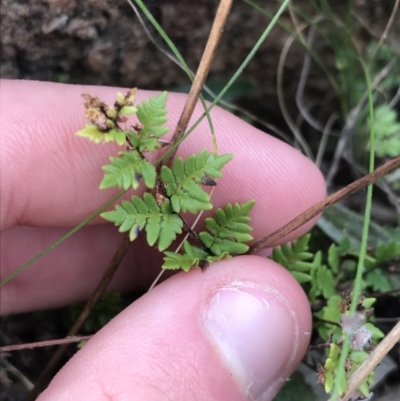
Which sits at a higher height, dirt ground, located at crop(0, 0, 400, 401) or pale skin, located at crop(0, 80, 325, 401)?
dirt ground, located at crop(0, 0, 400, 401)

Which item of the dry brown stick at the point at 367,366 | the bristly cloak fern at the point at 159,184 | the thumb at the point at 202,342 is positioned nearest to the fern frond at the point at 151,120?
the bristly cloak fern at the point at 159,184

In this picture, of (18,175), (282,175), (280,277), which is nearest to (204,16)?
(282,175)

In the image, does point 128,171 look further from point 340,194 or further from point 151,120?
point 340,194

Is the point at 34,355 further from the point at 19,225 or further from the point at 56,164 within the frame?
the point at 56,164

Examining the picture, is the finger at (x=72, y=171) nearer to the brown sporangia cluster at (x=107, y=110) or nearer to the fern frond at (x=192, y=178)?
the fern frond at (x=192, y=178)

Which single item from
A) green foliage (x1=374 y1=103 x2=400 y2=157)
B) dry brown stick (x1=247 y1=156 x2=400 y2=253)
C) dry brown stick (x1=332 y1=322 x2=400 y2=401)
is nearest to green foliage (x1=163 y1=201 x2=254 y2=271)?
dry brown stick (x1=247 y1=156 x2=400 y2=253)

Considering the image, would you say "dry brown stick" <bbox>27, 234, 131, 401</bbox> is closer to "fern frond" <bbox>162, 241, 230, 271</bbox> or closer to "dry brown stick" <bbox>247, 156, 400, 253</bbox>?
"fern frond" <bbox>162, 241, 230, 271</bbox>

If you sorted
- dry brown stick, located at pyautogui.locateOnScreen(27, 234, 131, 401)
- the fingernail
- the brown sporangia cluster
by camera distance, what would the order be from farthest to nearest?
dry brown stick, located at pyautogui.locateOnScreen(27, 234, 131, 401)
the fingernail
the brown sporangia cluster
